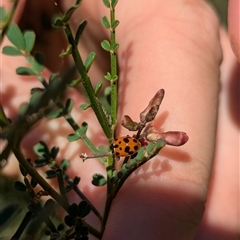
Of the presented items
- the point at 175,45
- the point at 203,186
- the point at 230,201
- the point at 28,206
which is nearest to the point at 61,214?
the point at 28,206

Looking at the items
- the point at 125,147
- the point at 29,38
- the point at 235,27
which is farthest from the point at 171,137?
the point at 235,27

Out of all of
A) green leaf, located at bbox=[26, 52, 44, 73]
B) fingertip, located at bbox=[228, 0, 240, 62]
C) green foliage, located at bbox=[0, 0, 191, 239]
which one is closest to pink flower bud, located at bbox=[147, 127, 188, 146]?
green foliage, located at bbox=[0, 0, 191, 239]

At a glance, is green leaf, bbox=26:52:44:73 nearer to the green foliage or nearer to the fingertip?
the green foliage

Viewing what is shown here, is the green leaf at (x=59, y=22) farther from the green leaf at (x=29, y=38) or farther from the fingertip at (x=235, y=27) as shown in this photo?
the fingertip at (x=235, y=27)

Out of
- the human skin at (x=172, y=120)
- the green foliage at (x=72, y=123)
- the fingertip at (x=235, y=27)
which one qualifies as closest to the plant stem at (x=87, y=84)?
the green foliage at (x=72, y=123)

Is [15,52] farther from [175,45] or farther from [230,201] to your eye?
[230,201]

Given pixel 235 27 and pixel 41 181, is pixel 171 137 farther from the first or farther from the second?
pixel 235 27
